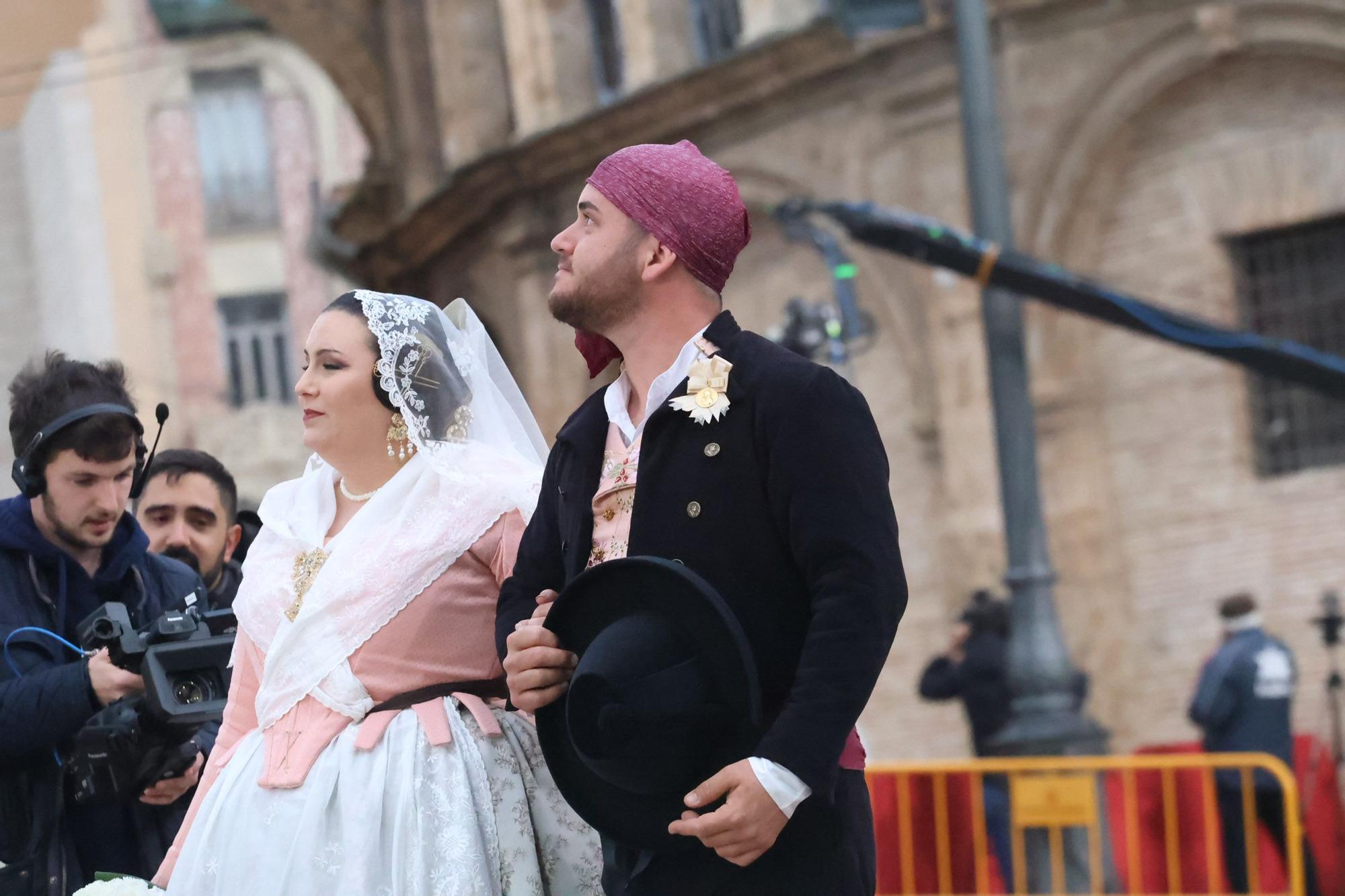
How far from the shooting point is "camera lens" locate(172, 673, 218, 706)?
13.7ft

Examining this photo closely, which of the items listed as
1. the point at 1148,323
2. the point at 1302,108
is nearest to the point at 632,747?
the point at 1148,323

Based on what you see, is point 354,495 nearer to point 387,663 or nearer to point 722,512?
point 387,663

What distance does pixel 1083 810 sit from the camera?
8180 millimetres

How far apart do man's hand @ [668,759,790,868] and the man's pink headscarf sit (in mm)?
824

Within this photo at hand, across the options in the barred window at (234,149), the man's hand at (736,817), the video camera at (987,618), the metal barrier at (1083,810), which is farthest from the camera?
the barred window at (234,149)

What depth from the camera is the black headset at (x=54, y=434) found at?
174 inches

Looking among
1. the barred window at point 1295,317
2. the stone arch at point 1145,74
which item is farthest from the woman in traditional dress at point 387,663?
the stone arch at point 1145,74

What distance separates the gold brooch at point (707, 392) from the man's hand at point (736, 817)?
22.4 inches

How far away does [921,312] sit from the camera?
44.0 feet

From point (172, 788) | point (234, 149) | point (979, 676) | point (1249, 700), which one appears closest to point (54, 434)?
point (172, 788)

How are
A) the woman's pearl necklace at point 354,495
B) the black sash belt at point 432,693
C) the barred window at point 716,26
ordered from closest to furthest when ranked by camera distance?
the black sash belt at point 432,693
the woman's pearl necklace at point 354,495
the barred window at point 716,26

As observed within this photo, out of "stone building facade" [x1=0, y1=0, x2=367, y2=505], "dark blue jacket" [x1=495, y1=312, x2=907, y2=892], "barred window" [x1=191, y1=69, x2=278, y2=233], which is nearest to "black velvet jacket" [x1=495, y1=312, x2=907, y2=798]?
"dark blue jacket" [x1=495, y1=312, x2=907, y2=892]

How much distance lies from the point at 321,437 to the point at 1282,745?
21.3 feet

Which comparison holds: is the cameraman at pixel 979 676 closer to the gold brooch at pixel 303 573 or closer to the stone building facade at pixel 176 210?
the gold brooch at pixel 303 573
